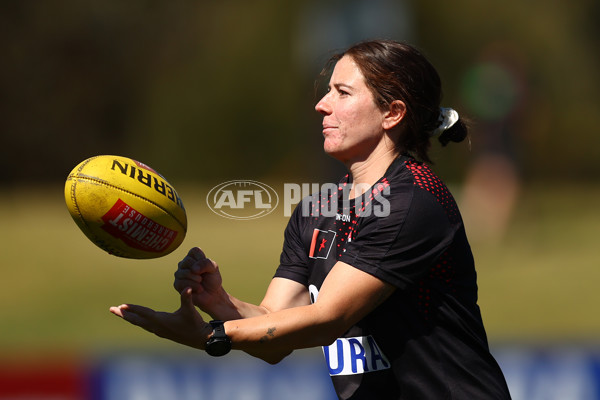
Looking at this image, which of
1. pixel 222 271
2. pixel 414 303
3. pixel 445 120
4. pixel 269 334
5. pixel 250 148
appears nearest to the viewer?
pixel 269 334

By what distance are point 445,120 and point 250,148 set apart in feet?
58.6

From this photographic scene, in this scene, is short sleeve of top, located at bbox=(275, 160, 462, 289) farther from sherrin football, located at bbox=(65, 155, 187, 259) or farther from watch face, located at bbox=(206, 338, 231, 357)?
sherrin football, located at bbox=(65, 155, 187, 259)

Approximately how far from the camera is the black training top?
308 centimetres

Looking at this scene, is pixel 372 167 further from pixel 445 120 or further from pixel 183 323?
pixel 183 323

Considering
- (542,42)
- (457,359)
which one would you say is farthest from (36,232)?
(542,42)

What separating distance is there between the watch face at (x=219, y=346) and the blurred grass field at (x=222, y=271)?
406 cm

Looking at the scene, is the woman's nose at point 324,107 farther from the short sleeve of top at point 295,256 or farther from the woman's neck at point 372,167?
the short sleeve of top at point 295,256

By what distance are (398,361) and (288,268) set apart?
2.31ft

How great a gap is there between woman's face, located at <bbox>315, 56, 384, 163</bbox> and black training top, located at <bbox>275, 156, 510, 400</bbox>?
15 centimetres

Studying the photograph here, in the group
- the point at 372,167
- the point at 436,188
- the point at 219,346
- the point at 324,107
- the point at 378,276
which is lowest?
the point at 219,346

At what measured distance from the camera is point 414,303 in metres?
3.20

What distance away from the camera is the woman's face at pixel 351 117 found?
3359 mm

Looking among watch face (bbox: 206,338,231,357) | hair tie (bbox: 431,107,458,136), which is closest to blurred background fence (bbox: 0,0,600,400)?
hair tie (bbox: 431,107,458,136)

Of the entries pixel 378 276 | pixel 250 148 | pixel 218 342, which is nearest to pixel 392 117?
pixel 378 276
